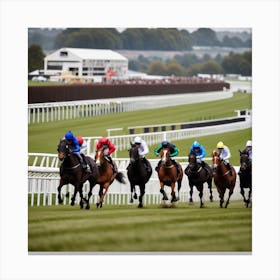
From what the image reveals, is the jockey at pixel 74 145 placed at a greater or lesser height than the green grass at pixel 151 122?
lesser

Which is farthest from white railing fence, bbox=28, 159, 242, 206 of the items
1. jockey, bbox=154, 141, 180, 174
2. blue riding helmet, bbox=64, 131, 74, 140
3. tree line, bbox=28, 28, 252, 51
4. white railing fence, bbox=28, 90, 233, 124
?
tree line, bbox=28, 28, 252, 51

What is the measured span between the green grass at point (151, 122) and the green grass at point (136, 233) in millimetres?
1345

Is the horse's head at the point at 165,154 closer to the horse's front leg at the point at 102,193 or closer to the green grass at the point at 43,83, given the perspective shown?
the horse's front leg at the point at 102,193

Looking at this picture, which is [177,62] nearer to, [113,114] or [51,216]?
[113,114]

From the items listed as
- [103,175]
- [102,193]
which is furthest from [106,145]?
[102,193]

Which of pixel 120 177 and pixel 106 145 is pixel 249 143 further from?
pixel 106 145

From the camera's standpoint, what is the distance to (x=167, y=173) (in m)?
23.1

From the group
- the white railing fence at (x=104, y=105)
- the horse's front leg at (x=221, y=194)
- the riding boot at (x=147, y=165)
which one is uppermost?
the white railing fence at (x=104, y=105)

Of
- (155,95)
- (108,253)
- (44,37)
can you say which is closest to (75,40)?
(44,37)

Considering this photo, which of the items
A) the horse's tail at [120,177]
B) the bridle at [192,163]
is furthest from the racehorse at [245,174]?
the horse's tail at [120,177]

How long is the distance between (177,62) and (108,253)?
3760mm

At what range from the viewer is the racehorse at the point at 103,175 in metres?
23.1

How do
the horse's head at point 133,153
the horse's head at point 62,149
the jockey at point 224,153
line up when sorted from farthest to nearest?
the jockey at point 224,153
the horse's head at point 133,153
the horse's head at point 62,149

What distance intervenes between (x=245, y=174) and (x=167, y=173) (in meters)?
1.36
